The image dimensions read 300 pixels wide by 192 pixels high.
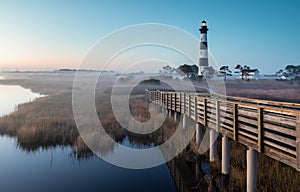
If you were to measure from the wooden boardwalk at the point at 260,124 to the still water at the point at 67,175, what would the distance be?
3260 mm

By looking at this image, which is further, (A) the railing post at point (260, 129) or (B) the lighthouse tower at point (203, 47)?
(B) the lighthouse tower at point (203, 47)

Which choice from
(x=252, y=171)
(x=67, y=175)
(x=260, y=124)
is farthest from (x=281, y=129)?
(x=67, y=175)

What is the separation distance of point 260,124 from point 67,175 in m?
8.02

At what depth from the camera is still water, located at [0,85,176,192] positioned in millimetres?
9266

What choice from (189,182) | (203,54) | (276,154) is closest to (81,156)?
(189,182)

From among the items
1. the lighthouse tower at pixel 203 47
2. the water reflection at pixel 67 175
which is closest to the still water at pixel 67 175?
the water reflection at pixel 67 175

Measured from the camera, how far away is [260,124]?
20.5 feet

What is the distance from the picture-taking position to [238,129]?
25.0ft

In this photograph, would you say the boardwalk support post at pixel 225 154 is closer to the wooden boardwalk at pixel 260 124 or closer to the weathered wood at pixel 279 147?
the wooden boardwalk at pixel 260 124

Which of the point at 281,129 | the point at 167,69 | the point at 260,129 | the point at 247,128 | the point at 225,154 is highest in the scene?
the point at 167,69

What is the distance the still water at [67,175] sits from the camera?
9.27 m

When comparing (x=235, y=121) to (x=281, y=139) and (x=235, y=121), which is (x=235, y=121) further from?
(x=281, y=139)

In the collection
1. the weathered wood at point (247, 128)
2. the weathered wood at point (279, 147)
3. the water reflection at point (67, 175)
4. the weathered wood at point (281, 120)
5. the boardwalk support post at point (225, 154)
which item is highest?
the weathered wood at point (281, 120)

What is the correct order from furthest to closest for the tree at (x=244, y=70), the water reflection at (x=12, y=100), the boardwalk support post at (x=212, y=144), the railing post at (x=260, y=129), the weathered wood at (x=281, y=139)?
the tree at (x=244, y=70)
the water reflection at (x=12, y=100)
the boardwalk support post at (x=212, y=144)
the railing post at (x=260, y=129)
the weathered wood at (x=281, y=139)
